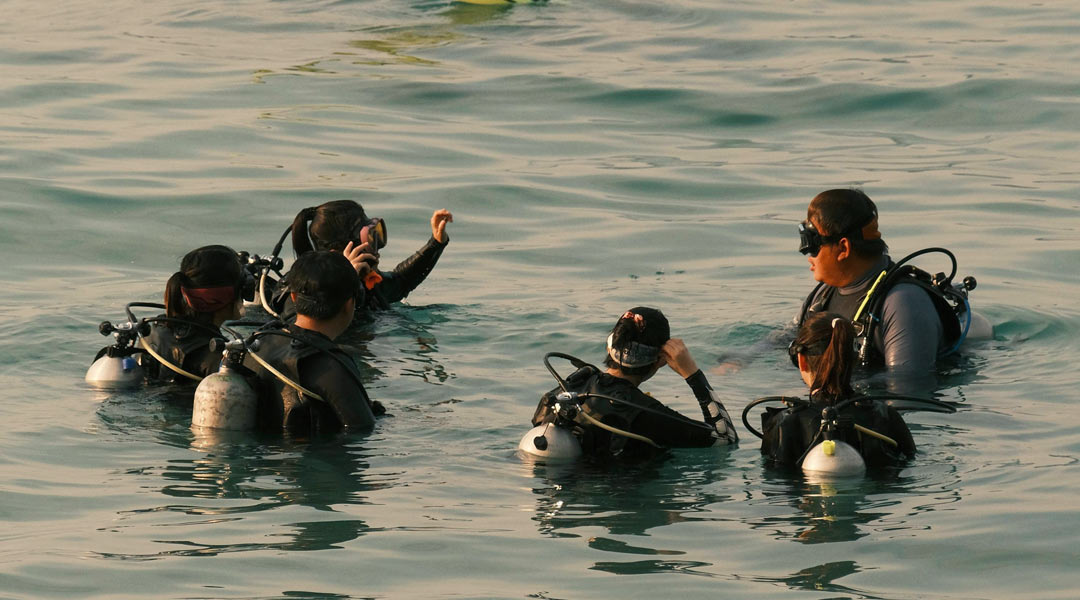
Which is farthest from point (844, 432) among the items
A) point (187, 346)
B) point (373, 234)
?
point (373, 234)

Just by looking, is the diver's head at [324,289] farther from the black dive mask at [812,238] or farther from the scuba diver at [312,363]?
the black dive mask at [812,238]

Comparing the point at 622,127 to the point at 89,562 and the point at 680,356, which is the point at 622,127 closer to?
the point at 680,356

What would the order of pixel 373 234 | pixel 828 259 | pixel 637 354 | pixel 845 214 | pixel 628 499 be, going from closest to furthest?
pixel 628 499 → pixel 637 354 → pixel 845 214 → pixel 828 259 → pixel 373 234

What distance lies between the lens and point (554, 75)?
19.7 metres

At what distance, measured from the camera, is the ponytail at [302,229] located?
9.85 m

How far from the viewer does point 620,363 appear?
23.0 ft

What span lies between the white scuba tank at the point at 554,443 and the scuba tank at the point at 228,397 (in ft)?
4.34

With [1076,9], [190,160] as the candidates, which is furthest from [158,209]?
[1076,9]

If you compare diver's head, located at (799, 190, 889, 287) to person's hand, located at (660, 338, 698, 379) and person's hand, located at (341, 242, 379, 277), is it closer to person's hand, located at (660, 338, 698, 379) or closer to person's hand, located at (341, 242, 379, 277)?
person's hand, located at (660, 338, 698, 379)

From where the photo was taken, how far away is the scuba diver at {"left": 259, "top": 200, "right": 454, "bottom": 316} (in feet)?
31.0

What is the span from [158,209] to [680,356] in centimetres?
802

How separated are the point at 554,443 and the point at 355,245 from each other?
305 centimetres

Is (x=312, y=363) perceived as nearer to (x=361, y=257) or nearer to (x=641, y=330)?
(x=641, y=330)

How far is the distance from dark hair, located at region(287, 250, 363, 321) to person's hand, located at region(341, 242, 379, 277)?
191cm
